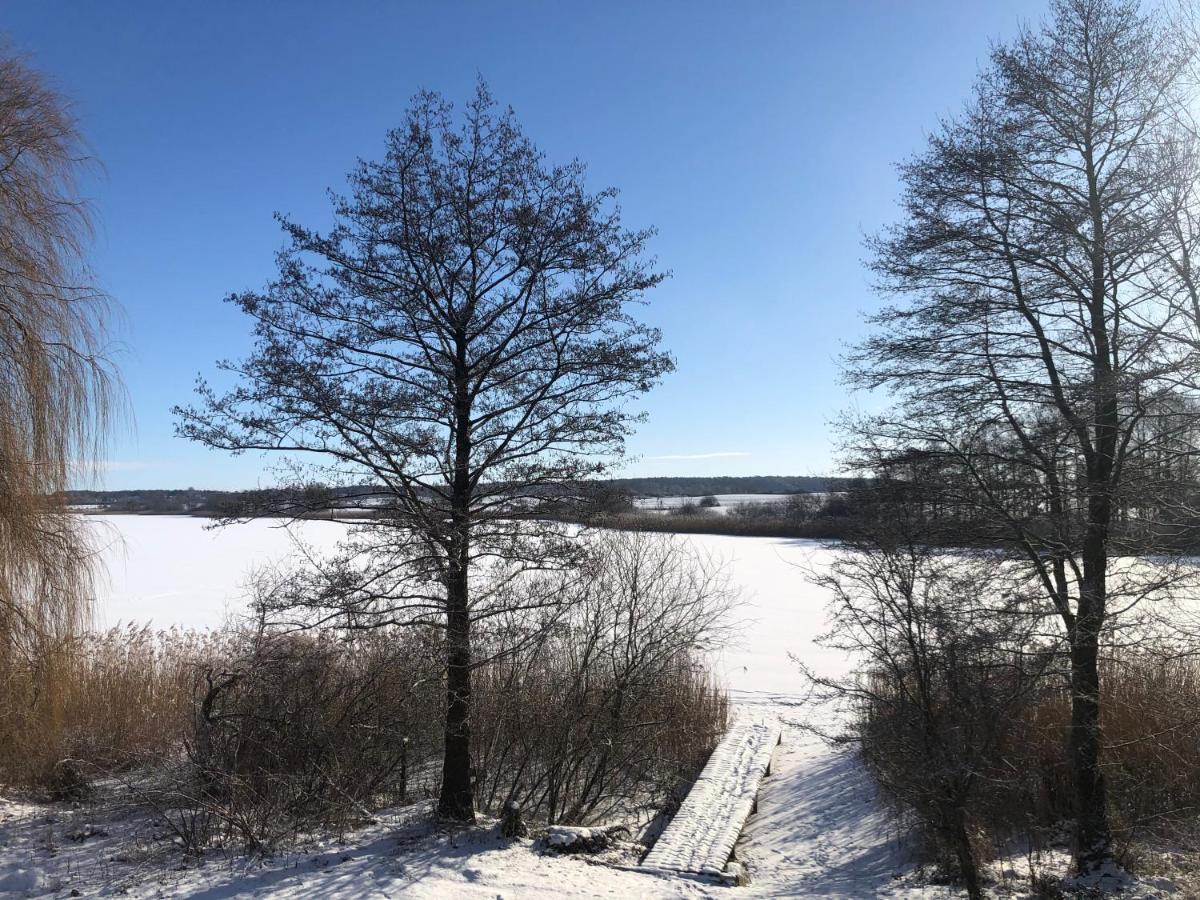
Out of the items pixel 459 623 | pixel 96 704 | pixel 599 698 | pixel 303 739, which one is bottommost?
pixel 96 704

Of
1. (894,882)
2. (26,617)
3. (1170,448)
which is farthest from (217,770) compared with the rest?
(1170,448)

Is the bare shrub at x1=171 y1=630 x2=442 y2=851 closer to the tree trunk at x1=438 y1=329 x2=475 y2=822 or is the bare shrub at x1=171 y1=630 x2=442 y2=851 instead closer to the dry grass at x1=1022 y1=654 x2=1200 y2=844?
the tree trunk at x1=438 y1=329 x2=475 y2=822

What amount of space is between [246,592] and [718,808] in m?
12.4

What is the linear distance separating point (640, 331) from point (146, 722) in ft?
27.7

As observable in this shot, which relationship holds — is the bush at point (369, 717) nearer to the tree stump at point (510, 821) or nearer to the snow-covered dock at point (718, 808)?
the snow-covered dock at point (718, 808)

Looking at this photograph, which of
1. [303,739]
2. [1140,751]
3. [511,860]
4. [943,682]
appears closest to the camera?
[511,860]

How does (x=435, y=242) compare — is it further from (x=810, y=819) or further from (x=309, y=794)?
(x=810, y=819)

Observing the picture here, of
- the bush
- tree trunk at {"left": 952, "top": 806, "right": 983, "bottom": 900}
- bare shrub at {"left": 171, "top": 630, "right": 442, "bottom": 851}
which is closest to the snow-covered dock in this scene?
the bush

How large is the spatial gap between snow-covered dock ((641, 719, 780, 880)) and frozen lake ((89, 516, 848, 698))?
2560mm

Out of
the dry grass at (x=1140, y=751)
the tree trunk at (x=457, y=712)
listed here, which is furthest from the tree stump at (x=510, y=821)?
the dry grass at (x=1140, y=751)

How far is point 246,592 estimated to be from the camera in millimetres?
17578

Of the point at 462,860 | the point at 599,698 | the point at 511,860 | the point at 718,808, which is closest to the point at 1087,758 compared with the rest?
the point at 718,808

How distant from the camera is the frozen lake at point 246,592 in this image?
55.0ft

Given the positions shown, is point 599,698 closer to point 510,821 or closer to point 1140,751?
point 510,821
